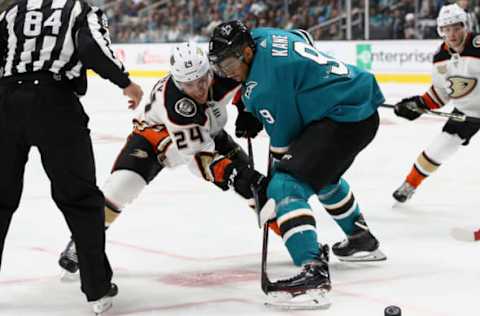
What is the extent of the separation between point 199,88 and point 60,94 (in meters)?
0.60

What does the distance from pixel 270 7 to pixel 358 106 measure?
1064cm

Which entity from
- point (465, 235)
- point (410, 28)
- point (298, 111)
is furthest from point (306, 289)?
point (410, 28)

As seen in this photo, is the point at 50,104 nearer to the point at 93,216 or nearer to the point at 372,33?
the point at 93,216

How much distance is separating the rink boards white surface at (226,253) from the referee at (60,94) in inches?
14.7

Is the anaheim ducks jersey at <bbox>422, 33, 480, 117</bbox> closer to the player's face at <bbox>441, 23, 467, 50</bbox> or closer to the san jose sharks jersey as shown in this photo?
the player's face at <bbox>441, 23, 467, 50</bbox>

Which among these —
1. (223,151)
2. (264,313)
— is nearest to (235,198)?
(223,151)

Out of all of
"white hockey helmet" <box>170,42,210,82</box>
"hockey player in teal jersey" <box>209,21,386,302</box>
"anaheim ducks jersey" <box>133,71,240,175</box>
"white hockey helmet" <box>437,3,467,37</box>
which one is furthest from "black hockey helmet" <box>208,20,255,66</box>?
"white hockey helmet" <box>437,3,467,37</box>

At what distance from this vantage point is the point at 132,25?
15844mm

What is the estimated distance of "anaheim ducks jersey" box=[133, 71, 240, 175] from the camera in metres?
3.46

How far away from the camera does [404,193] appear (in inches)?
204

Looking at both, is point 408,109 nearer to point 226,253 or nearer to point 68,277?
point 226,253

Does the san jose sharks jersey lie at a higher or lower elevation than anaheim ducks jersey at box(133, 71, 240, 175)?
higher

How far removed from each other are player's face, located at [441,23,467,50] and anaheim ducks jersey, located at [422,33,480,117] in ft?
0.14

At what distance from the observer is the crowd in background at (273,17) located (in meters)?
11.6
